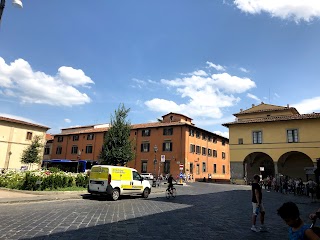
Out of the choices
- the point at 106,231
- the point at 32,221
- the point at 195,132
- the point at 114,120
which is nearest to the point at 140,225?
the point at 106,231

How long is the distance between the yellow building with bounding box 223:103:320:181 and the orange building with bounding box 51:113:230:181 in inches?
352

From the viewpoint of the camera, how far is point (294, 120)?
1447 inches

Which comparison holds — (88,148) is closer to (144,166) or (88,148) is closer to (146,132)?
(146,132)

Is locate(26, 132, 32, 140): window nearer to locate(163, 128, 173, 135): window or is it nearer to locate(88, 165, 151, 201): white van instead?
locate(163, 128, 173, 135): window

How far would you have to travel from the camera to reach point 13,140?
46344 mm

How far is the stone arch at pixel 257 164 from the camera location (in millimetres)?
40938

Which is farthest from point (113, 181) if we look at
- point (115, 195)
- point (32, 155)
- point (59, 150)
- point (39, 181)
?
point (59, 150)

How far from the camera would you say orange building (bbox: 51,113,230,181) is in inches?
1884

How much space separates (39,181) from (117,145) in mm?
15041

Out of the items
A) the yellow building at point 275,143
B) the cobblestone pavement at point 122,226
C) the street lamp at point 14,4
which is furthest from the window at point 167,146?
the street lamp at point 14,4

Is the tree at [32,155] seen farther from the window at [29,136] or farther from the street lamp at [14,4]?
the street lamp at [14,4]

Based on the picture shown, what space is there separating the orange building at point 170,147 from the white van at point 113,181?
86.7 feet

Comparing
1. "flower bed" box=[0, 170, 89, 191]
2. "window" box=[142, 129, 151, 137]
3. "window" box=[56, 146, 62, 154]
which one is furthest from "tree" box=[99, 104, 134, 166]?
"window" box=[56, 146, 62, 154]

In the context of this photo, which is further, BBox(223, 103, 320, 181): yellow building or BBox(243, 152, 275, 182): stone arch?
BBox(243, 152, 275, 182): stone arch
